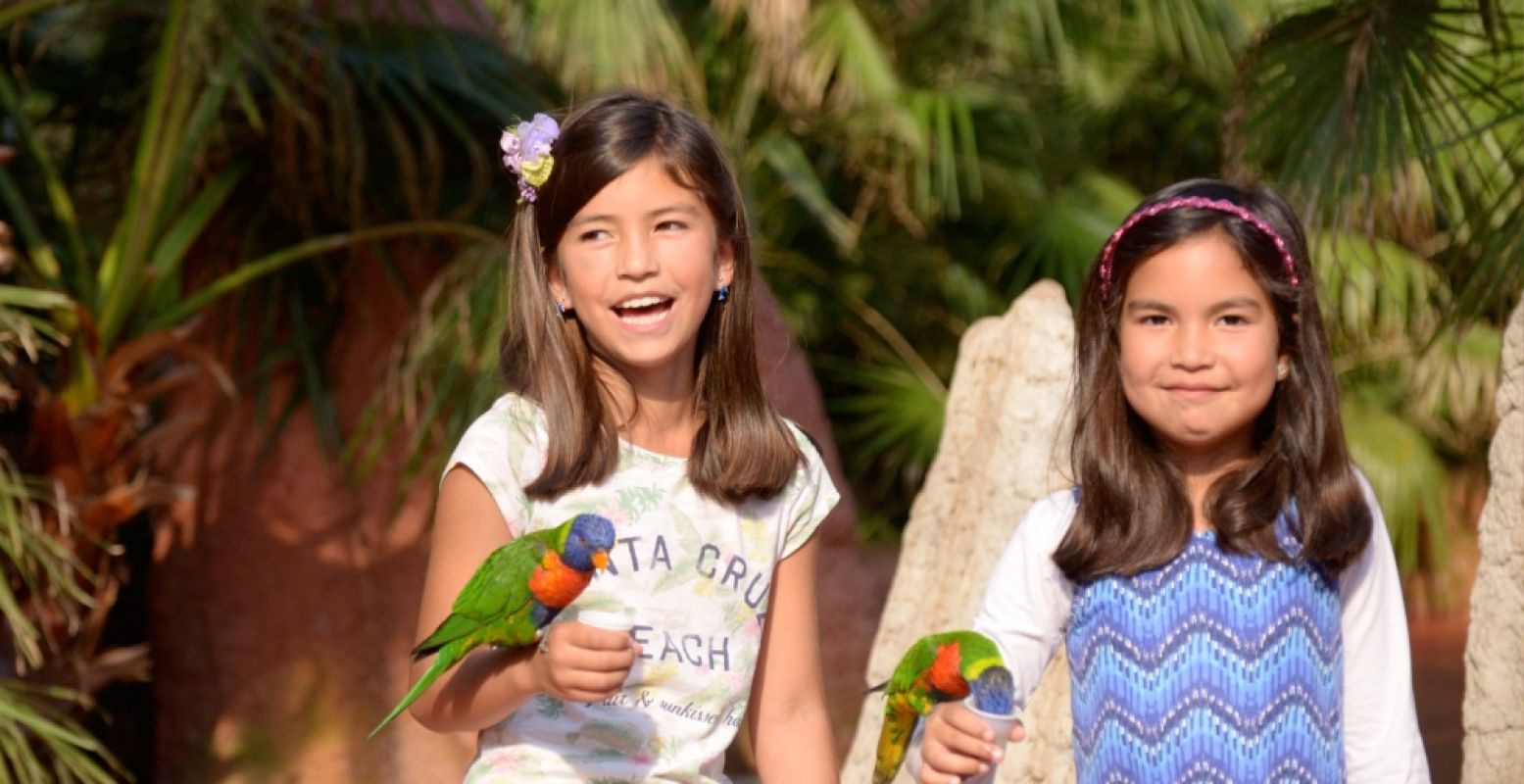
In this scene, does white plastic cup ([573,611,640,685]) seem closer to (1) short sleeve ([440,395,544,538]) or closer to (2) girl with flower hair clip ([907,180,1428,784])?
(1) short sleeve ([440,395,544,538])

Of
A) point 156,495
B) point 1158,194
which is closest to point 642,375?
point 1158,194

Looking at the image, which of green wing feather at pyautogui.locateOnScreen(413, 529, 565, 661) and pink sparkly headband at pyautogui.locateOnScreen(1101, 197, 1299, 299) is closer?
green wing feather at pyautogui.locateOnScreen(413, 529, 565, 661)

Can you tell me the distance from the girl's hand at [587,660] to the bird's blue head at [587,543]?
8 centimetres

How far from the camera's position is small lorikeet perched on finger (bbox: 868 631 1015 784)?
5.98 ft

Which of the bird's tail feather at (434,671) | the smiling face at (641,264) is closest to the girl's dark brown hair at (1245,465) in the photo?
the smiling face at (641,264)

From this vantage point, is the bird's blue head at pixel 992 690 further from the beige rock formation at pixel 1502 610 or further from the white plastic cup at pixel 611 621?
the beige rock formation at pixel 1502 610

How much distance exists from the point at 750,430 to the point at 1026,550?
40 centimetres

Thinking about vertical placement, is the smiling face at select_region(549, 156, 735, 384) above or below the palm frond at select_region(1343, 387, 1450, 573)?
below

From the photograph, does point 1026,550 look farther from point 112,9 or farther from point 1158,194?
point 112,9

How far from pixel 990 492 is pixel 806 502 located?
1.12 m

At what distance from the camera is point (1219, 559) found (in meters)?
2.17

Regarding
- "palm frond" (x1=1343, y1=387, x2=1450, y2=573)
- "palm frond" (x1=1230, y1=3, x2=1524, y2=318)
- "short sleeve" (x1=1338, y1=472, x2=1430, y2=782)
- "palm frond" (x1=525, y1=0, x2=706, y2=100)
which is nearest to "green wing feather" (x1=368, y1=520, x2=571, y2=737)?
"short sleeve" (x1=1338, y1=472, x2=1430, y2=782)

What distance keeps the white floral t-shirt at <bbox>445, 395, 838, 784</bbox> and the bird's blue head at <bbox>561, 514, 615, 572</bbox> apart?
36cm

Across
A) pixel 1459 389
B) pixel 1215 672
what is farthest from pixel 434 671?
pixel 1459 389
